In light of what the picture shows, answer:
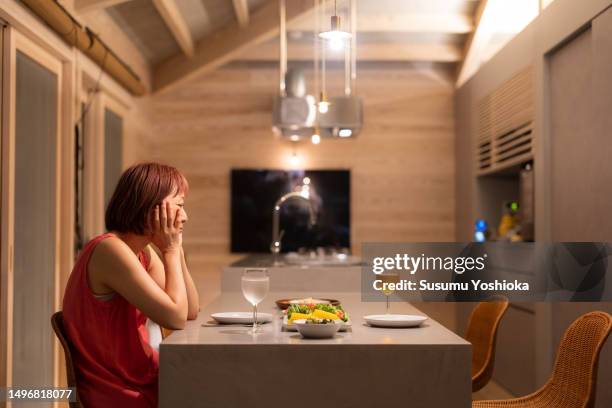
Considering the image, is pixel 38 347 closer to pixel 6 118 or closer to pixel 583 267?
pixel 6 118

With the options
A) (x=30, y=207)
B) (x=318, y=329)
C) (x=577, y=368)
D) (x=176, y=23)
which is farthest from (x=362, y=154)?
(x=318, y=329)

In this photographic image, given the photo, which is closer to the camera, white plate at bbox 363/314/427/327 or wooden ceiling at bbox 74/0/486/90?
white plate at bbox 363/314/427/327

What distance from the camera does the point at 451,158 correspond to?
755 centimetres

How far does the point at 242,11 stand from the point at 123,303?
4.58 metres

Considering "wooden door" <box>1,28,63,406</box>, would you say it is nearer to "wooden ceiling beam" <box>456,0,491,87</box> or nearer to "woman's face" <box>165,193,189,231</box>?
"woman's face" <box>165,193,189,231</box>

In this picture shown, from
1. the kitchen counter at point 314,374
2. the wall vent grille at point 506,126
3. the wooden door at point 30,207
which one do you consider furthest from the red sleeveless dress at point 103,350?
the wall vent grille at point 506,126

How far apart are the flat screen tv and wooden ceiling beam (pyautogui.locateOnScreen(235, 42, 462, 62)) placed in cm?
107

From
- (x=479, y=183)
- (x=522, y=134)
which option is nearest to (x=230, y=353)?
(x=522, y=134)

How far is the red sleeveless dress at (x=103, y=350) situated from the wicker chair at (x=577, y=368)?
1238 mm

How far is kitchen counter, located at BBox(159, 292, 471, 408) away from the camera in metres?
2.03

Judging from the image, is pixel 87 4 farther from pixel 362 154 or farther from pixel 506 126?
pixel 362 154

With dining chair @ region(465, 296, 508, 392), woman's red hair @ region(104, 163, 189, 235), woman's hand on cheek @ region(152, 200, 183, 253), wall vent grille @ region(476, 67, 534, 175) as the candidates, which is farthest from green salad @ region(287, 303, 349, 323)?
wall vent grille @ region(476, 67, 534, 175)

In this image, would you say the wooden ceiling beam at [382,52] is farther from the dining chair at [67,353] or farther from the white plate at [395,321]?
the dining chair at [67,353]

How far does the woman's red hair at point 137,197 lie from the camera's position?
223cm
